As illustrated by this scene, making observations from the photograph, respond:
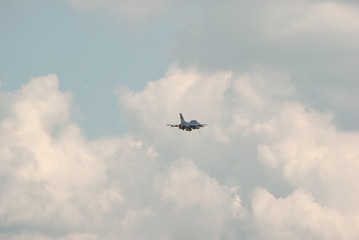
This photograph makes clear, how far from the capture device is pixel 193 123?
15350 centimetres
